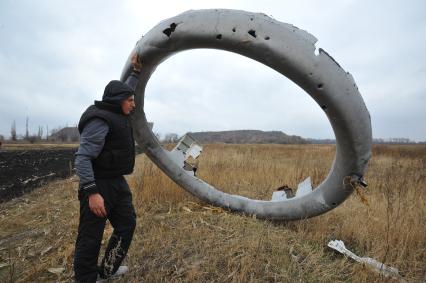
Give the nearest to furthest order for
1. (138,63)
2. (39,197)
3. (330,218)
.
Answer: (138,63) → (330,218) → (39,197)

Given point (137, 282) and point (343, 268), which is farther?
point (343, 268)

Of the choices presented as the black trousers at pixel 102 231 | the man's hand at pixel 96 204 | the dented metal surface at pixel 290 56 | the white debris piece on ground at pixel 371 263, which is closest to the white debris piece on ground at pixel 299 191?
the dented metal surface at pixel 290 56

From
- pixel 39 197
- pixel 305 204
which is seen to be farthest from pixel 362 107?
pixel 39 197

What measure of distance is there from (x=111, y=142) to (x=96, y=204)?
564 mm

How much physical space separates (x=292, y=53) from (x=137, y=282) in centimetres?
265

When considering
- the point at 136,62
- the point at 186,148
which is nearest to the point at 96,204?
the point at 136,62

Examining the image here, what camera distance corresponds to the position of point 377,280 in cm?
346

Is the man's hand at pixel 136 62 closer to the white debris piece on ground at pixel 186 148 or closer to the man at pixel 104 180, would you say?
the man at pixel 104 180

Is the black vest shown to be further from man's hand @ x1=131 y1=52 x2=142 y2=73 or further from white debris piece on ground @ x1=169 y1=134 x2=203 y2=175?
white debris piece on ground @ x1=169 y1=134 x2=203 y2=175

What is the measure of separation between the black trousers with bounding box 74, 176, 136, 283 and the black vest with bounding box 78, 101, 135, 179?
104 mm

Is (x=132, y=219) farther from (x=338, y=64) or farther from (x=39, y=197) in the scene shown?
(x=39, y=197)

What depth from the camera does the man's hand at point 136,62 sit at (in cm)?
451

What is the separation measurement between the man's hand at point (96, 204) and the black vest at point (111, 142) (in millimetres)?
299

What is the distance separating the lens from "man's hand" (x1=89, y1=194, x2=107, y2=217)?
9.60ft
